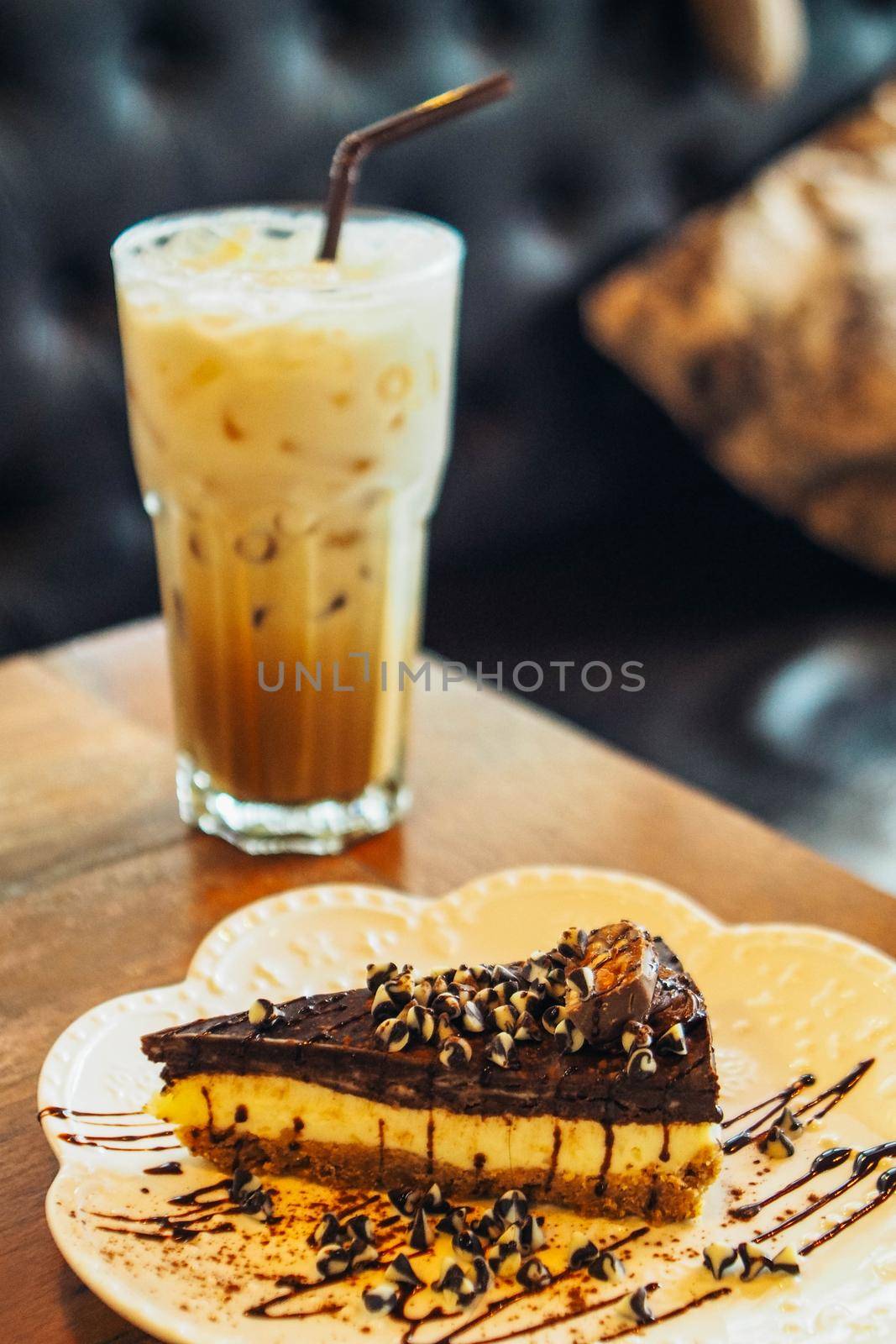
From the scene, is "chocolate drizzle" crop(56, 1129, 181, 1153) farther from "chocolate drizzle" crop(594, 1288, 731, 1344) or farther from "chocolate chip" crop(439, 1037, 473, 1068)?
"chocolate drizzle" crop(594, 1288, 731, 1344)

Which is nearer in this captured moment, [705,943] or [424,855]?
[705,943]

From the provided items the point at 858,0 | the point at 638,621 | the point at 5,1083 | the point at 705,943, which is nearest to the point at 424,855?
the point at 705,943

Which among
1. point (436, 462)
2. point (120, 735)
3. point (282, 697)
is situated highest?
point (436, 462)

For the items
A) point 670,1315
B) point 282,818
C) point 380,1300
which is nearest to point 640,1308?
point 670,1315

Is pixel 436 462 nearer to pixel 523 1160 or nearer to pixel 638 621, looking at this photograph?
pixel 523 1160

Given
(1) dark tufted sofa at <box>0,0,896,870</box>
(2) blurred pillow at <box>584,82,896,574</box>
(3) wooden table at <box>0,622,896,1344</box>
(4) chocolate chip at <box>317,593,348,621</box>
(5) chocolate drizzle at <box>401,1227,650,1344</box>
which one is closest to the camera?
(5) chocolate drizzle at <box>401,1227,650,1344</box>

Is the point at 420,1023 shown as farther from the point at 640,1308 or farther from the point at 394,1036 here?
the point at 640,1308

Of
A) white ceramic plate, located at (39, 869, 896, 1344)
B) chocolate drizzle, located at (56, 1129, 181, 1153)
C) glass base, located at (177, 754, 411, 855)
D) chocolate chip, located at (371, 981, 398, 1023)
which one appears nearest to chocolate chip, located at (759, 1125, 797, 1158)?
white ceramic plate, located at (39, 869, 896, 1344)
